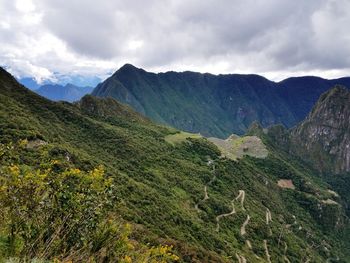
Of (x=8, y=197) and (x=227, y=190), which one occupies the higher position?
(x=8, y=197)

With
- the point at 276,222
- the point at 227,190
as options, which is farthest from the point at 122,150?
the point at 276,222

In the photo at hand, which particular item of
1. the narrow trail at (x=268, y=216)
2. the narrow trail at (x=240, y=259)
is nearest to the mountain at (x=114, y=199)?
the narrow trail at (x=240, y=259)

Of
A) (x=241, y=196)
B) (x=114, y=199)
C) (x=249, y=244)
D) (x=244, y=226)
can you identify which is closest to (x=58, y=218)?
(x=114, y=199)

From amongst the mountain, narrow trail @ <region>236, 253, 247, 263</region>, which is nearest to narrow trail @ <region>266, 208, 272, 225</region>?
the mountain

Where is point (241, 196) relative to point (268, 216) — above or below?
above

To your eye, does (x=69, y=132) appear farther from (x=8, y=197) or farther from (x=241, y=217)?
(x=8, y=197)

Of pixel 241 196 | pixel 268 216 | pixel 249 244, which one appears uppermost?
pixel 241 196

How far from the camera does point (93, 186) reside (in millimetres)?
14398

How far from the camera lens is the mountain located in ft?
42.5

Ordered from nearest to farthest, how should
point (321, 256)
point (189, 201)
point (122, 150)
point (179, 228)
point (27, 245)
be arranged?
point (27, 245), point (179, 228), point (189, 201), point (122, 150), point (321, 256)

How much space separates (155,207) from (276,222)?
8568cm

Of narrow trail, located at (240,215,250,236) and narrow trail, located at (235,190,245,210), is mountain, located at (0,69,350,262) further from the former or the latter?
narrow trail, located at (240,215,250,236)

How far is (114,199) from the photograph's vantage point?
1531 centimetres

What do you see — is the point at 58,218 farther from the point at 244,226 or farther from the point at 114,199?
the point at 244,226
